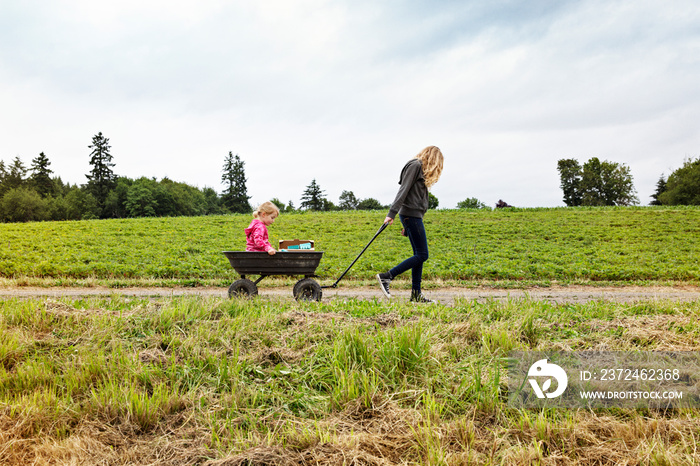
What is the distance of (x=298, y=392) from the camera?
9.70 ft

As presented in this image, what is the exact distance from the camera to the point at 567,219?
2509 cm

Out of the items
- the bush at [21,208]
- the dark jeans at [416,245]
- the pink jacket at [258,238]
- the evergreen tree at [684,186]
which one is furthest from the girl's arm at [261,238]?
the evergreen tree at [684,186]

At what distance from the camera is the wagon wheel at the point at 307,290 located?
21.0 ft

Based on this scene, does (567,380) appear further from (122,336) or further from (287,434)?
(122,336)

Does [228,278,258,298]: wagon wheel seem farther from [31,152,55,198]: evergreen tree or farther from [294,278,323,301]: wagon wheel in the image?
[31,152,55,198]: evergreen tree

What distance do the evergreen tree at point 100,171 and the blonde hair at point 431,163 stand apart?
261 feet

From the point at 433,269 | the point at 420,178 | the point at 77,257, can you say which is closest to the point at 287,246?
the point at 420,178

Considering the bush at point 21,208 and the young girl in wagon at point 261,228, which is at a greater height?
the bush at point 21,208

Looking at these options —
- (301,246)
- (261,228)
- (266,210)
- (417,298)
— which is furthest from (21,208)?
(417,298)

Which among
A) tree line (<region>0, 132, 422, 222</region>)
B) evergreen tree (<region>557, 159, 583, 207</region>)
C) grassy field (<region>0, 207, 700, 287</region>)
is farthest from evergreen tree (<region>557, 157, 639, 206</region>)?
grassy field (<region>0, 207, 700, 287</region>)

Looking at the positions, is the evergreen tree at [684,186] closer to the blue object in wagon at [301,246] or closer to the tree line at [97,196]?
the tree line at [97,196]

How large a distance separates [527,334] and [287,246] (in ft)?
12.9

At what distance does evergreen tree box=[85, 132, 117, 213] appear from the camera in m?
72.9

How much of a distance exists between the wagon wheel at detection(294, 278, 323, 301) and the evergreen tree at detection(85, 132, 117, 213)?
7873 centimetres
